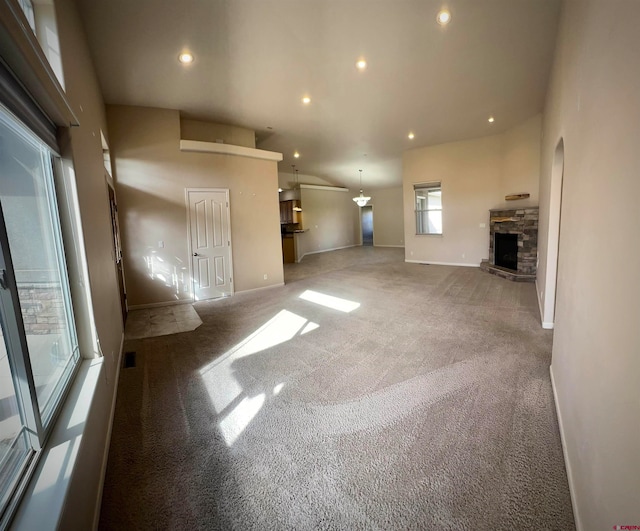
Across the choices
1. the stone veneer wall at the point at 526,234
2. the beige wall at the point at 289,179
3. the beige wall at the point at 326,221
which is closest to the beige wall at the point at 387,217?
the beige wall at the point at 326,221

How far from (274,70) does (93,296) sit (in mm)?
3878

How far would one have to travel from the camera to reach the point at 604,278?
1.24 metres

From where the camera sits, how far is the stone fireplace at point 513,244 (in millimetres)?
6355

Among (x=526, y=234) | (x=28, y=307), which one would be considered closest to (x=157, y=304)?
(x=28, y=307)

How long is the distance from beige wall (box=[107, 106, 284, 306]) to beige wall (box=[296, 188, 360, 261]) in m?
5.58

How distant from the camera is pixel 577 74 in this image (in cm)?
201

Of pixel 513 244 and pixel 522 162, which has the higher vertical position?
pixel 522 162

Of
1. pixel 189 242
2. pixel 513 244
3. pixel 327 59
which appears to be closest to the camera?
pixel 327 59

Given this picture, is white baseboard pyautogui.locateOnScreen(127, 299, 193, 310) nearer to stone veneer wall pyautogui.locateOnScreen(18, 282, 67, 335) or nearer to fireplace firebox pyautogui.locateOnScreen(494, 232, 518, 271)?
stone veneer wall pyautogui.locateOnScreen(18, 282, 67, 335)

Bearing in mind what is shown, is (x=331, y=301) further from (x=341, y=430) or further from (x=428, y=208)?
(x=428, y=208)

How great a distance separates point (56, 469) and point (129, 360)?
2.36m

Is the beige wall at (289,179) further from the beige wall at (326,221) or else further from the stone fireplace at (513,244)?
the stone fireplace at (513,244)

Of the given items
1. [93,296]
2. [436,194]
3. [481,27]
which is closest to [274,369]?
[93,296]

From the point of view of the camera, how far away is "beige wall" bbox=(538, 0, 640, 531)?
0.95 meters
